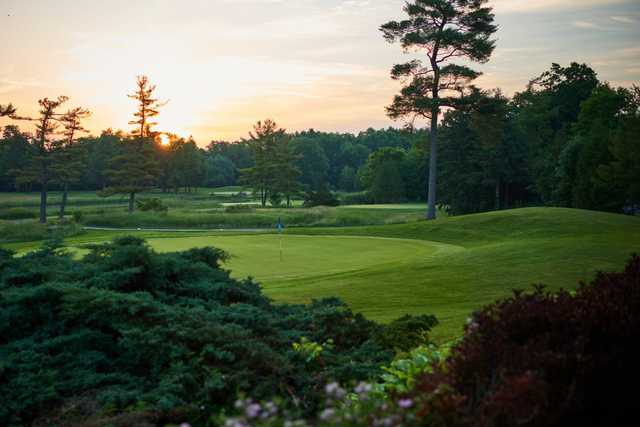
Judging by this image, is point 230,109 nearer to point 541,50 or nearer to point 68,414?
point 541,50

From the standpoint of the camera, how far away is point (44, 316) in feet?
22.9

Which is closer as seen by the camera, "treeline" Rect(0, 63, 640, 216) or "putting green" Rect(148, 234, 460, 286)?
"putting green" Rect(148, 234, 460, 286)

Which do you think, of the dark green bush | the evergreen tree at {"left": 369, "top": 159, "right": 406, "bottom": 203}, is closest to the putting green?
the dark green bush

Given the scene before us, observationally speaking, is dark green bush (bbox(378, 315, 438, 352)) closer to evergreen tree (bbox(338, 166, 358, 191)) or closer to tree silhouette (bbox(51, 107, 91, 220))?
tree silhouette (bbox(51, 107, 91, 220))

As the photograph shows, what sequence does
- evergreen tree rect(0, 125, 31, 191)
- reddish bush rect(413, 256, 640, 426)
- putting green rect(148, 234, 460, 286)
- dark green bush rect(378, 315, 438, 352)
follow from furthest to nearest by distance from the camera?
evergreen tree rect(0, 125, 31, 191) < putting green rect(148, 234, 460, 286) < dark green bush rect(378, 315, 438, 352) < reddish bush rect(413, 256, 640, 426)

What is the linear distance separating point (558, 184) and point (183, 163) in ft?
203

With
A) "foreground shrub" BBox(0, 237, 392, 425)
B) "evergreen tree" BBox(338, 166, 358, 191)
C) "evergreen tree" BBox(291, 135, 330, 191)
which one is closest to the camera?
"foreground shrub" BBox(0, 237, 392, 425)

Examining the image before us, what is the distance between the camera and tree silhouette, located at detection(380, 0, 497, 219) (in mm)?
37344

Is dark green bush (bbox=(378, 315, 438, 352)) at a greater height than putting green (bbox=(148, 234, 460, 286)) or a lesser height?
greater

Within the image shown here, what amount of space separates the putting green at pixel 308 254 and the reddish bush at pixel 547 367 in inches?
430

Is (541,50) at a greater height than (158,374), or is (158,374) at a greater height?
(541,50)

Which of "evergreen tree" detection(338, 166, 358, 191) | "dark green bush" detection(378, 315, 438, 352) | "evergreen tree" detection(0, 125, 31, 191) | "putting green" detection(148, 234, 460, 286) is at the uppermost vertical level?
"evergreen tree" detection(0, 125, 31, 191)

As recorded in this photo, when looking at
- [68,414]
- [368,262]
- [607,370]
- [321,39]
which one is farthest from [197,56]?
[607,370]

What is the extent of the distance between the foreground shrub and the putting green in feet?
22.3
